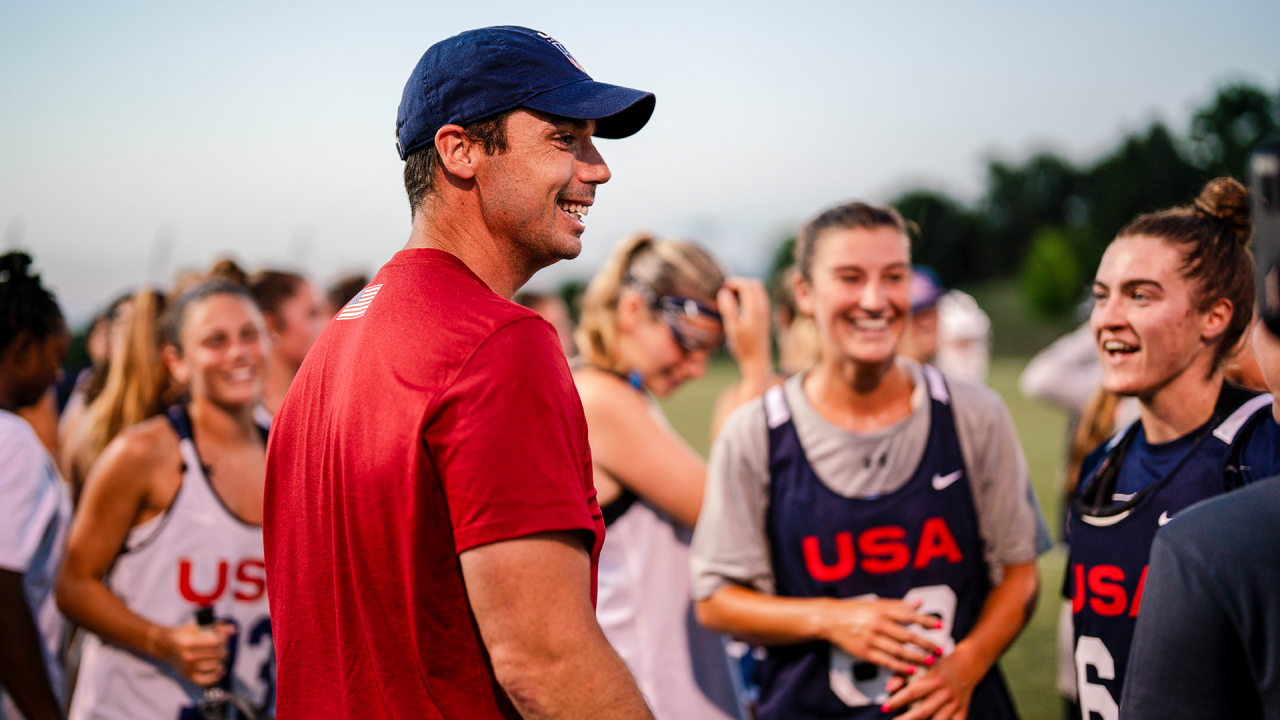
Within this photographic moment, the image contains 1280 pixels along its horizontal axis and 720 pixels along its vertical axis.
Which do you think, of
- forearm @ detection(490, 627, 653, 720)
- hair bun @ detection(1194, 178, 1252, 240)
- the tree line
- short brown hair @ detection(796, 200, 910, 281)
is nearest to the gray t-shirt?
short brown hair @ detection(796, 200, 910, 281)

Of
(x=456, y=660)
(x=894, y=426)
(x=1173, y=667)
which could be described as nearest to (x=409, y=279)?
(x=456, y=660)

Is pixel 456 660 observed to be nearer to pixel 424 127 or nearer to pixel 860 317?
pixel 424 127

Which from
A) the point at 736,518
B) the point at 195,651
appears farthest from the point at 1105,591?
the point at 195,651

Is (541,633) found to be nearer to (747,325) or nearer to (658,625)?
(658,625)

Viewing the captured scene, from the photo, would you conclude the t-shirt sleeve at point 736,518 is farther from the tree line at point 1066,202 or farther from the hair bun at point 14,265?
the tree line at point 1066,202

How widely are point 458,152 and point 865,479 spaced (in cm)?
178

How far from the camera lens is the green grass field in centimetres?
574

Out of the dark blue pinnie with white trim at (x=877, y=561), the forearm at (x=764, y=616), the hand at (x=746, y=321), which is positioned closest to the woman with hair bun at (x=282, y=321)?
the hand at (x=746, y=321)

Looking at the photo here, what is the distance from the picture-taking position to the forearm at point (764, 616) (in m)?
2.69

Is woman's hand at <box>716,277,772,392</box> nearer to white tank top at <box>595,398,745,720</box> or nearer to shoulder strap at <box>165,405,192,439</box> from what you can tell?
white tank top at <box>595,398,745,720</box>

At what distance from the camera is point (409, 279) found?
1.54m

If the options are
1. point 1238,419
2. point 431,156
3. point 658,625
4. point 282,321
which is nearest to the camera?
point 431,156

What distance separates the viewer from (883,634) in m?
2.59

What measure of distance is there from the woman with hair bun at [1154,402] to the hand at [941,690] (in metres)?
0.30
